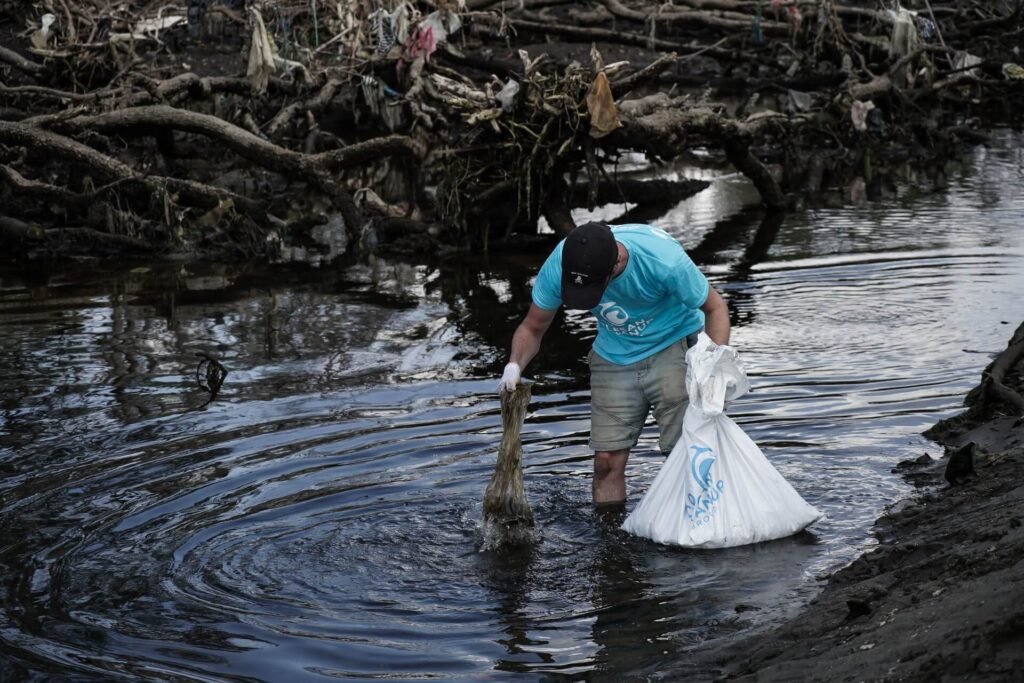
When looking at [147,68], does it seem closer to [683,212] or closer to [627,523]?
[683,212]

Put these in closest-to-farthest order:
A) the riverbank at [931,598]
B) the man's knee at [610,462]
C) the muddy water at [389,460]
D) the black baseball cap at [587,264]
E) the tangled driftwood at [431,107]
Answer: the riverbank at [931,598] < the muddy water at [389,460] < the black baseball cap at [587,264] < the man's knee at [610,462] < the tangled driftwood at [431,107]

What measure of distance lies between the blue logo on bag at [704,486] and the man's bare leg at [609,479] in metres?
0.59

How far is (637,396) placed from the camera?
5801 millimetres

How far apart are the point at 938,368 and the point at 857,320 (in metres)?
1.46

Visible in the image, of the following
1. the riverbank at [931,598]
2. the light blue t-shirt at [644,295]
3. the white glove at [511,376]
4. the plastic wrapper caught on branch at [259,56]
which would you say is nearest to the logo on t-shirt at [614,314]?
the light blue t-shirt at [644,295]

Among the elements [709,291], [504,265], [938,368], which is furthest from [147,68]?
[709,291]

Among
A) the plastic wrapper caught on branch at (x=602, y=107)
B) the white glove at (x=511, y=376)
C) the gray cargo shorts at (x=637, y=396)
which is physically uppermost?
the plastic wrapper caught on branch at (x=602, y=107)

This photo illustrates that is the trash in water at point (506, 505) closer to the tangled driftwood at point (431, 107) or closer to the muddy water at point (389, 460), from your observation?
the muddy water at point (389, 460)

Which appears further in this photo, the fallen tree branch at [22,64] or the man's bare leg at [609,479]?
the fallen tree branch at [22,64]

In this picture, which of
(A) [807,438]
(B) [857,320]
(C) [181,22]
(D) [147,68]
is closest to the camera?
(A) [807,438]

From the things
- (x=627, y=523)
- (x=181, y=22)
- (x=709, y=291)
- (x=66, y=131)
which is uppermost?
(x=181, y=22)

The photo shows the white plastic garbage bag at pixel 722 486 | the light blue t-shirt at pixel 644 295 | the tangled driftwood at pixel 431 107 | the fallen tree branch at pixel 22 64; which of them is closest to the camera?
the light blue t-shirt at pixel 644 295

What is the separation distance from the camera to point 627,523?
573 cm

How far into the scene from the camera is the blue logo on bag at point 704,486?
5434mm
